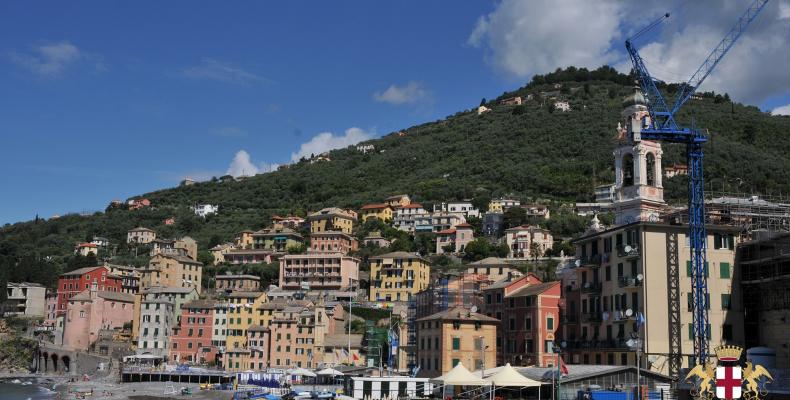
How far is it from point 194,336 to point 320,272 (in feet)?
93.2

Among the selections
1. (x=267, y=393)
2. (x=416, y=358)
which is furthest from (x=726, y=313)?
(x=267, y=393)

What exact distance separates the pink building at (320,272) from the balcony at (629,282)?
87.5 meters

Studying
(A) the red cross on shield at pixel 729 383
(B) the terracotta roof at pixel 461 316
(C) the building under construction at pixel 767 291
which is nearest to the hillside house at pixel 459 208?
(B) the terracotta roof at pixel 461 316

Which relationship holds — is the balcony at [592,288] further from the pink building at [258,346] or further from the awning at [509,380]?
the pink building at [258,346]

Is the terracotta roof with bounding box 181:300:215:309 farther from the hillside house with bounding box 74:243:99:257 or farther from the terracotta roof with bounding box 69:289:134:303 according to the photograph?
the hillside house with bounding box 74:243:99:257

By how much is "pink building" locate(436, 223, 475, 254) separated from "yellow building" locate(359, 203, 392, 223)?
76.3 ft

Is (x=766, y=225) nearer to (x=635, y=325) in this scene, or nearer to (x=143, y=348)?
(x=635, y=325)

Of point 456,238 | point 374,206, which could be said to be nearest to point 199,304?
point 456,238

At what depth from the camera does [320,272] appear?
14838 centimetres

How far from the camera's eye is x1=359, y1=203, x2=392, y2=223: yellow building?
7377 inches

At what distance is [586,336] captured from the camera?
2734 inches

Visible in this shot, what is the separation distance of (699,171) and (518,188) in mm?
132053

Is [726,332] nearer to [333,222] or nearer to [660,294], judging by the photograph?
[660,294]

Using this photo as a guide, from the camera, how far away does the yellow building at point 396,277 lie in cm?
13900
